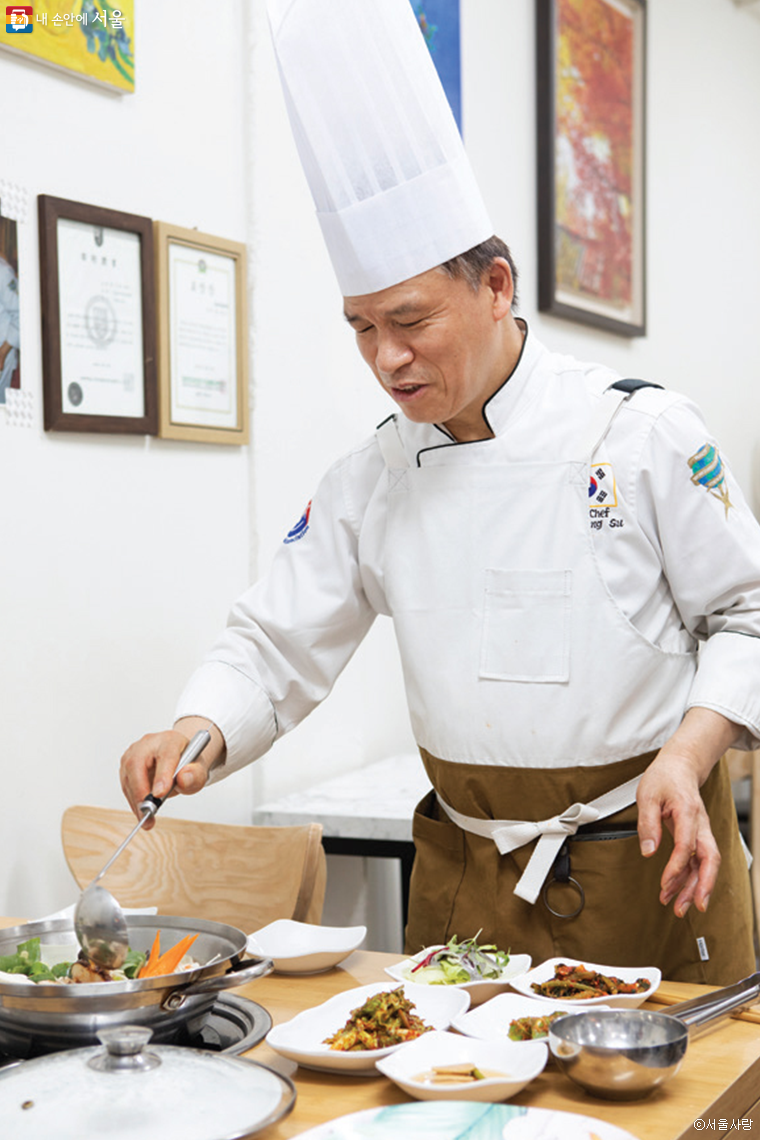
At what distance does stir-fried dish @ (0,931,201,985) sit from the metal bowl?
0.38 metres

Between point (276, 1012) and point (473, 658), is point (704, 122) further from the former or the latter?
point (276, 1012)

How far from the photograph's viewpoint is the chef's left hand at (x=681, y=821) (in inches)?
50.3

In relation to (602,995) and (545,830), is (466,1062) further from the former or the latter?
(545,830)

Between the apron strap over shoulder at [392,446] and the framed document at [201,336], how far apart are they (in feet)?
1.97

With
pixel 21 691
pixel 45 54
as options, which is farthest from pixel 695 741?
pixel 45 54

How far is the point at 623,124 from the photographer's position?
4.11m

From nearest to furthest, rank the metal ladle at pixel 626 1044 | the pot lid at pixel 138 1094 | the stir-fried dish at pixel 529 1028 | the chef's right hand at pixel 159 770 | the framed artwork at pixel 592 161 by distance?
the pot lid at pixel 138 1094, the metal ladle at pixel 626 1044, the stir-fried dish at pixel 529 1028, the chef's right hand at pixel 159 770, the framed artwork at pixel 592 161

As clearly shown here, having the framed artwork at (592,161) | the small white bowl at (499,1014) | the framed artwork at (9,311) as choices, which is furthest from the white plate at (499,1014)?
the framed artwork at (592,161)

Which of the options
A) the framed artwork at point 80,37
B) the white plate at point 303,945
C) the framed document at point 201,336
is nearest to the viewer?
the white plate at point 303,945

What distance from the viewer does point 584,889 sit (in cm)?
161

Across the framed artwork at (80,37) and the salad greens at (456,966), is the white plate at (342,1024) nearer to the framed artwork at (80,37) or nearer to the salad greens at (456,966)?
the salad greens at (456,966)

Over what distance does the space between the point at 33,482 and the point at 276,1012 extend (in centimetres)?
105

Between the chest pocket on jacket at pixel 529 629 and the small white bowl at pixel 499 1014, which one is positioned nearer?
the small white bowl at pixel 499 1014

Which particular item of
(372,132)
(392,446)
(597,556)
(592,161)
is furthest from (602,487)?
(592,161)
